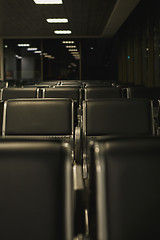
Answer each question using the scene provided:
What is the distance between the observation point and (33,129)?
2508 mm

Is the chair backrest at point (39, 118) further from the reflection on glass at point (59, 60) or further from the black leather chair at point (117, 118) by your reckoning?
the reflection on glass at point (59, 60)

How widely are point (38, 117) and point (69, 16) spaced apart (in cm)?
851

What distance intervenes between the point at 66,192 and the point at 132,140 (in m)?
0.26

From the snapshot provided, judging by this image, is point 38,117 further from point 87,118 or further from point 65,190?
point 65,190

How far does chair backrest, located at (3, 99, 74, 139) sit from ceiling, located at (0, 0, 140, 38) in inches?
248

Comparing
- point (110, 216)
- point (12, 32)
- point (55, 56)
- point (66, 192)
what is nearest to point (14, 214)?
point (66, 192)

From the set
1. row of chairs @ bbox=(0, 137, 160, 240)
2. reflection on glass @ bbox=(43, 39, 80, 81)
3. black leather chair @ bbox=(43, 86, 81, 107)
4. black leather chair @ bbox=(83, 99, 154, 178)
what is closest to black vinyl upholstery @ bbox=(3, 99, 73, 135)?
black leather chair @ bbox=(83, 99, 154, 178)

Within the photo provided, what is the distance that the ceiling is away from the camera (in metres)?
8.72

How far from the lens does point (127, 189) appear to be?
3.30 ft

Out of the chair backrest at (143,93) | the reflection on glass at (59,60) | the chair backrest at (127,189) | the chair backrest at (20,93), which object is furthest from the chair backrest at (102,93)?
the reflection on glass at (59,60)

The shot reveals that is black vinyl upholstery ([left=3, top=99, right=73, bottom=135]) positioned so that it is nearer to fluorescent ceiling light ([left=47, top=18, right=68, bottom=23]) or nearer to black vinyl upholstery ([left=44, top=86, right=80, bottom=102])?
black vinyl upholstery ([left=44, top=86, right=80, bottom=102])

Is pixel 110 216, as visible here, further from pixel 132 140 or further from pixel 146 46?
pixel 146 46

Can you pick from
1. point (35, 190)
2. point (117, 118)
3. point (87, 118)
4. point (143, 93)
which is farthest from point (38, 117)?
point (143, 93)

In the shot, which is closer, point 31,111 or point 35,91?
point 31,111
